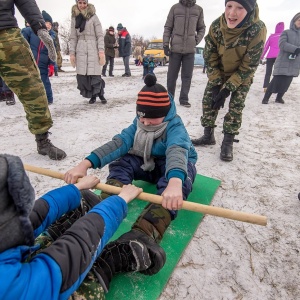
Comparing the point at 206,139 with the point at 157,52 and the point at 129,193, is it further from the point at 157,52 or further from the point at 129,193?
the point at 157,52

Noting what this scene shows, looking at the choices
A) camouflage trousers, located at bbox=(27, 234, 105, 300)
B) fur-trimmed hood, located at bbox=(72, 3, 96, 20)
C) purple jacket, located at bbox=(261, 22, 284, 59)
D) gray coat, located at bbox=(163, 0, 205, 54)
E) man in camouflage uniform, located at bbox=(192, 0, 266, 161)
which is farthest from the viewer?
purple jacket, located at bbox=(261, 22, 284, 59)

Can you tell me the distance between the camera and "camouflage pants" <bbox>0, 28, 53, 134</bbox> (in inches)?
80.7

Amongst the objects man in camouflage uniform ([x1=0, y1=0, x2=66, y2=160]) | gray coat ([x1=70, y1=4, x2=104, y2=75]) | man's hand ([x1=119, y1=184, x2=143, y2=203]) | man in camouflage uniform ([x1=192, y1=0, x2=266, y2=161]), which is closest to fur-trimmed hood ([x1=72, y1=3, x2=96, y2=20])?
gray coat ([x1=70, y1=4, x2=104, y2=75])

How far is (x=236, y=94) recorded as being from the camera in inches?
101

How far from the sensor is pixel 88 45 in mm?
4141

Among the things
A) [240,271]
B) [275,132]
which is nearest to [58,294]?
[240,271]

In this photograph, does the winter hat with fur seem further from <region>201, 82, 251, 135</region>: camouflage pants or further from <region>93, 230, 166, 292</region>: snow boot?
<region>201, 82, 251, 135</region>: camouflage pants

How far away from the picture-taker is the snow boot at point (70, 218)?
1.29 metres

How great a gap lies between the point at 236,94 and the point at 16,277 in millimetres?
2434

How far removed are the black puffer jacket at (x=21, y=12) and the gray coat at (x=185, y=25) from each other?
8.69ft

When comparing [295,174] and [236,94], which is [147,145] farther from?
[295,174]

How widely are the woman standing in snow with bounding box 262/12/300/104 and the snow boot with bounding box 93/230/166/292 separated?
4.63 metres

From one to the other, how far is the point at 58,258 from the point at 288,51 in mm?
5090

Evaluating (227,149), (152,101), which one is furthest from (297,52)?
(152,101)
